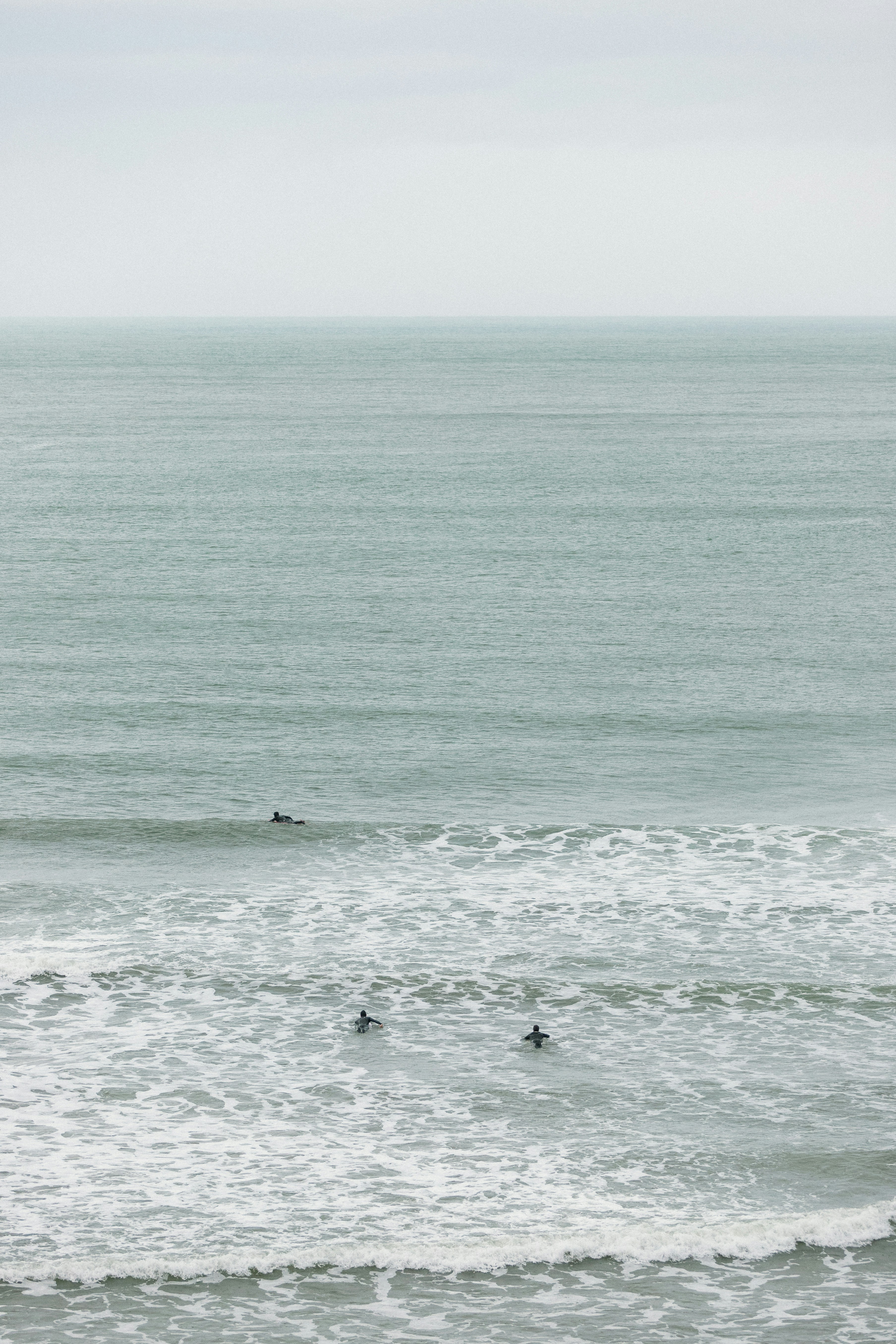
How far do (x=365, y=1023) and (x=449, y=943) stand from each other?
15.6ft

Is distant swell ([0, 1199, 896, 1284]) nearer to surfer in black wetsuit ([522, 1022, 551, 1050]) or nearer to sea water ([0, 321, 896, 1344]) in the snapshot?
sea water ([0, 321, 896, 1344])

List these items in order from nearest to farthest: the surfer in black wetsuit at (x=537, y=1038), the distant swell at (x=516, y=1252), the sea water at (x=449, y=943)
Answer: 1. the distant swell at (x=516, y=1252)
2. the sea water at (x=449, y=943)
3. the surfer in black wetsuit at (x=537, y=1038)

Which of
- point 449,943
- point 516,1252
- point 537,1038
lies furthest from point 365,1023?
point 516,1252

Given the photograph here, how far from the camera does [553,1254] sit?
23.6m

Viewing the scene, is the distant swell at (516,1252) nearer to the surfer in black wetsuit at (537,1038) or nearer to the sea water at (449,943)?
the sea water at (449,943)

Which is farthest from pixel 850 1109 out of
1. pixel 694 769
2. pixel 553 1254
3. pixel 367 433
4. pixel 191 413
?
pixel 191 413

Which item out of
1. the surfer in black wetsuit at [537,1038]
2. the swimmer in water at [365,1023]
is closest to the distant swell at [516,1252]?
the surfer in black wetsuit at [537,1038]

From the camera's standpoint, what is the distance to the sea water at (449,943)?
23.5 m

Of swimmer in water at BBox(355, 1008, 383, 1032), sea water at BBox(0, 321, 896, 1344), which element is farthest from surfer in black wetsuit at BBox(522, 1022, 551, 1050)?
swimmer in water at BBox(355, 1008, 383, 1032)

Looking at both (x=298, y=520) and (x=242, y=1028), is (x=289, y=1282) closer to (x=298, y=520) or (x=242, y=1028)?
(x=242, y=1028)

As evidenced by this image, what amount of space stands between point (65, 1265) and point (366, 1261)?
486 cm

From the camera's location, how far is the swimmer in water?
31.1m

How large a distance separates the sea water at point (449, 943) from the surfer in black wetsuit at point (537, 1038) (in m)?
0.26

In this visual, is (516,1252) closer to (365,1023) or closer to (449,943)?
(365,1023)
